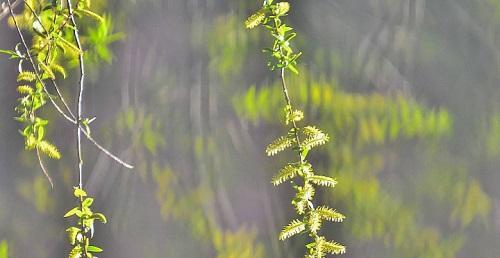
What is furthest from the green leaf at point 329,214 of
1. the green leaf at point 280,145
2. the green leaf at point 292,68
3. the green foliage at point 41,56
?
the green foliage at point 41,56

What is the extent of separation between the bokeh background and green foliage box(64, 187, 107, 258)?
2.8 inches

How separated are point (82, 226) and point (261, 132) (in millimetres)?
310

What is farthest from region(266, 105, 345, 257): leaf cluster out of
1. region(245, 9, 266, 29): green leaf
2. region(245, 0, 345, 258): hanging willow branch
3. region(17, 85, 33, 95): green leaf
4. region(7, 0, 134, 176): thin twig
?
region(17, 85, 33, 95): green leaf

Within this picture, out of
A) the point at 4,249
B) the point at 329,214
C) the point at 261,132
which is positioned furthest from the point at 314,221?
the point at 4,249

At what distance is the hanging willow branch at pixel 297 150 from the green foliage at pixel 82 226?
28cm

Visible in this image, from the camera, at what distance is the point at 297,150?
101 cm

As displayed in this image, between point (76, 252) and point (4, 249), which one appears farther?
point (4, 249)

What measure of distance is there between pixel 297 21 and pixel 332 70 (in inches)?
3.7

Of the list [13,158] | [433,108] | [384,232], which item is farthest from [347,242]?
[13,158]

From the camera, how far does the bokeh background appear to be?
1.05 m

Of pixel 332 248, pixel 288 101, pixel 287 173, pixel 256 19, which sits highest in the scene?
pixel 256 19

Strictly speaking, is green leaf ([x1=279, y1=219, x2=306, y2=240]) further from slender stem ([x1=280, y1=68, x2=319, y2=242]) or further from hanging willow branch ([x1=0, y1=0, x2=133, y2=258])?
hanging willow branch ([x1=0, y1=0, x2=133, y2=258])

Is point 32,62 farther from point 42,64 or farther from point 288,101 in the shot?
point 288,101

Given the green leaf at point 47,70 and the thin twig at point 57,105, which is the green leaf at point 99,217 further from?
the green leaf at point 47,70
